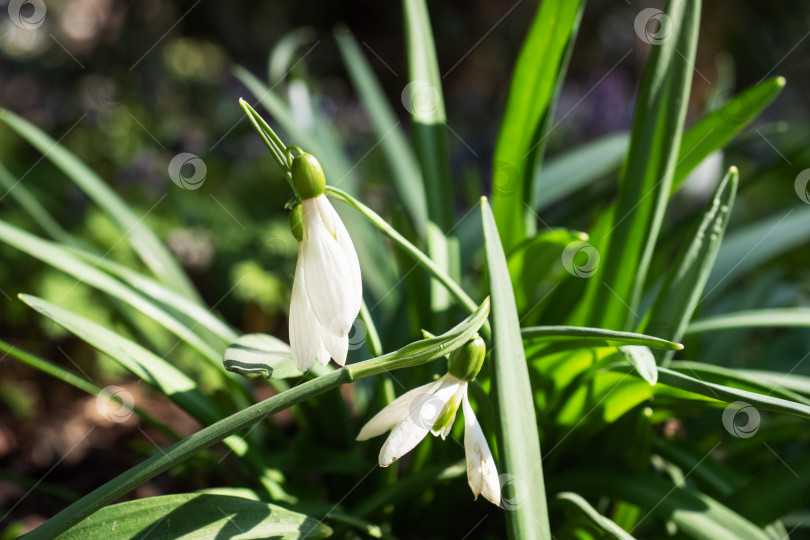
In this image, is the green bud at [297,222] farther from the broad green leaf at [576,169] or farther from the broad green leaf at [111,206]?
the broad green leaf at [576,169]

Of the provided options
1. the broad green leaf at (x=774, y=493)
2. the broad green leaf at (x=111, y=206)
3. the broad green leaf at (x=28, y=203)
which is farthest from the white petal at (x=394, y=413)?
the broad green leaf at (x=28, y=203)

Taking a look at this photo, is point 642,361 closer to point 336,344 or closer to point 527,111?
point 336,344

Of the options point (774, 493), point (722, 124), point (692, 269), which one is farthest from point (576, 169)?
point (774, 493)

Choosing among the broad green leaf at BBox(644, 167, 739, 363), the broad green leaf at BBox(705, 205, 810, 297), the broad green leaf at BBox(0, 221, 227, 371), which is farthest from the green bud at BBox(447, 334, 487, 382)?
the broad green leaf at BBox(705, 205, 810, 297)

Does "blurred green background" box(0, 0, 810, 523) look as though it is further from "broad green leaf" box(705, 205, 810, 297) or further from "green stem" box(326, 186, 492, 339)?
"green stem" box(326, 186, 492, 339)

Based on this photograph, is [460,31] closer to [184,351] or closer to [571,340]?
[184,351]

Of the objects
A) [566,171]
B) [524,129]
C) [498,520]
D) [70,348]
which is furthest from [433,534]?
[70,348]
